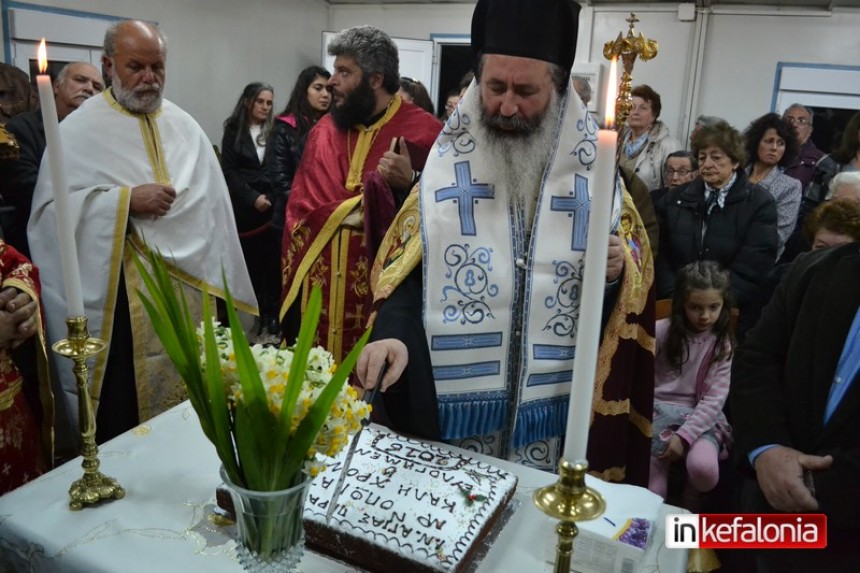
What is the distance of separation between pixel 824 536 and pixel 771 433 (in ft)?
0.88

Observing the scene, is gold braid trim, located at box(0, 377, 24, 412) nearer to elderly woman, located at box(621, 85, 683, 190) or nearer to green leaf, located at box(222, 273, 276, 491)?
green leaf, located at box(222, 273, 276, 491)

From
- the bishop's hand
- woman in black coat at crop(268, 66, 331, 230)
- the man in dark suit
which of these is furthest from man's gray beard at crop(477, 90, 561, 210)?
woman in black coat at crop(268, 66, 331, 230)

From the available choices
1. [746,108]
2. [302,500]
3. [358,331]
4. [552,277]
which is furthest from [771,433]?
[746,108]

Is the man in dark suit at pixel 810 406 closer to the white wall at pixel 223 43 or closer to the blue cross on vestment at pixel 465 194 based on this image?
the blue cross on vestment at pixel 465 194

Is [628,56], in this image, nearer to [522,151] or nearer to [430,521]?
[522,151]

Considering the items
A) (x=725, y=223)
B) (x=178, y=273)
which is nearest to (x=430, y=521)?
(x=178, y=273)

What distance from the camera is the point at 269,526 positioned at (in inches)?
40.0

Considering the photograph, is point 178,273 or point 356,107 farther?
point 356,107

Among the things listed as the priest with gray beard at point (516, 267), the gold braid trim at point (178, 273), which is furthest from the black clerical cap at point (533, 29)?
the gold braid trim at point (178, 273)

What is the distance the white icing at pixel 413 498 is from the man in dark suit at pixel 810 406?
833mm

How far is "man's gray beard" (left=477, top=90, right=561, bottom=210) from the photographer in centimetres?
192

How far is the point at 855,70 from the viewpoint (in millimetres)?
7238

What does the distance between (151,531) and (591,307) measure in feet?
3.16

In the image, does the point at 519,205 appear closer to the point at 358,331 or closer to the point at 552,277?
the point at 552,277
